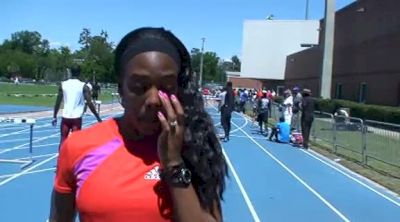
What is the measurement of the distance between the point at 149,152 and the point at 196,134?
0.16 meters

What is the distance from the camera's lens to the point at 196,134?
2.00m

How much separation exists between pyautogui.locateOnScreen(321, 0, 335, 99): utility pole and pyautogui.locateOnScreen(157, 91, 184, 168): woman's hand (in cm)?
3807

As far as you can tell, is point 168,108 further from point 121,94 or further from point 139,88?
point 121,94

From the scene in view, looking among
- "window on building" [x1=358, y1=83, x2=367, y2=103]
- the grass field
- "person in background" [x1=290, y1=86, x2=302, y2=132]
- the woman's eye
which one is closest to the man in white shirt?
the woman's eye

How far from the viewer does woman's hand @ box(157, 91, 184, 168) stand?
6.04 feet

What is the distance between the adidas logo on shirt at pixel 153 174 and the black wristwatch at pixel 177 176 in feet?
0.19

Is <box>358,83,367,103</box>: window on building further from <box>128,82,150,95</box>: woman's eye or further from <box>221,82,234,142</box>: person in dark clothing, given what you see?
<box>128,82,150,95</box>: woman's eye

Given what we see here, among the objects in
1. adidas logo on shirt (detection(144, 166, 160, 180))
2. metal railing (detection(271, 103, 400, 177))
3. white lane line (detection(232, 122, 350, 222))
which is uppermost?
adidas logo on shirt (detection(144, 166, 160, 180))

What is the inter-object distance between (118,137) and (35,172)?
29.8 ft

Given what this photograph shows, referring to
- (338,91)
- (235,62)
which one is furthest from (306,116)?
(235,62)

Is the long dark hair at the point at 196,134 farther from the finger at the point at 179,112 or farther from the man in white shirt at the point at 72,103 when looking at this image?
the man in white shirt at the point at 72,103

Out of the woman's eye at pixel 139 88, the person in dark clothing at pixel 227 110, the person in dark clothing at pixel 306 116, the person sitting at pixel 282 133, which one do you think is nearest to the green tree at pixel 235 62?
the person sitting at pixel 282 133

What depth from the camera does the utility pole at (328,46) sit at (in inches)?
1527

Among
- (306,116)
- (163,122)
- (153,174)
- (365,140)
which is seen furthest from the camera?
(306,116)
